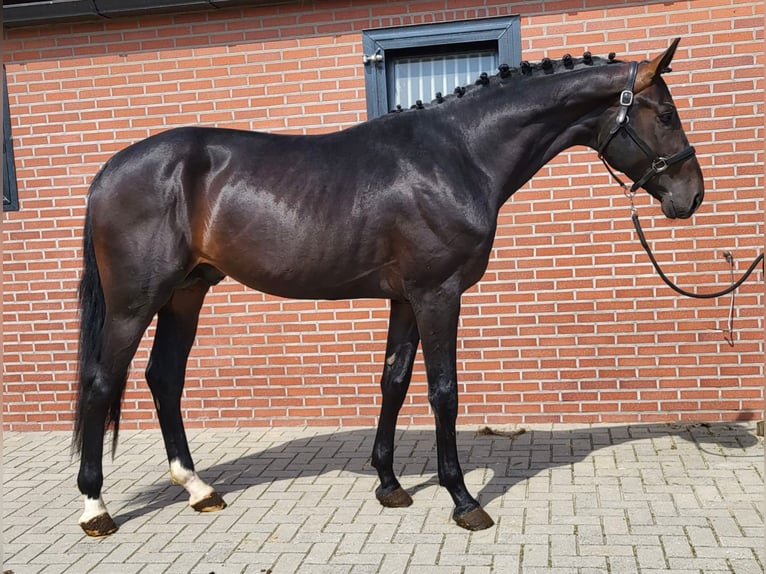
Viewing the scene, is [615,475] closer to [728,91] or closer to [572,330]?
[572,330]

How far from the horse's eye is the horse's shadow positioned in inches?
84.3

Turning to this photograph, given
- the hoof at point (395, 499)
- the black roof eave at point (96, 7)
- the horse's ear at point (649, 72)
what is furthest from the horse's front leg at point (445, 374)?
the black roof eave at point (96, 7)

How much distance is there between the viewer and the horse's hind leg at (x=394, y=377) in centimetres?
414

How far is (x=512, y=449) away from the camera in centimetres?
498

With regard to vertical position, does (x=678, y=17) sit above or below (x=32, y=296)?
above

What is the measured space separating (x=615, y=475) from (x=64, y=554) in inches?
118

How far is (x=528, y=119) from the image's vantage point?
12.5ft

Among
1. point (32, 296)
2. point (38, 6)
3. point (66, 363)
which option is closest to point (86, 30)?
point (38, 6)

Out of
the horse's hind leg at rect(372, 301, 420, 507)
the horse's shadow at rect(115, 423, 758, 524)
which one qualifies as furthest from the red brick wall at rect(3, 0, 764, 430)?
the horse's hind leg at rect(372, 301, 420, 507)

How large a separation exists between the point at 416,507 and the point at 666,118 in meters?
2.39

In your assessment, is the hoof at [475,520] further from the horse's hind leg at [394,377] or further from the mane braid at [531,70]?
the mane braid at [531,70]

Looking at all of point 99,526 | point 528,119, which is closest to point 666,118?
point 528,119

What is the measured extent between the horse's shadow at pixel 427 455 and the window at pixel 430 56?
8.10 ft

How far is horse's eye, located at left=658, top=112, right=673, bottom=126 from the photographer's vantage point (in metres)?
3.66
